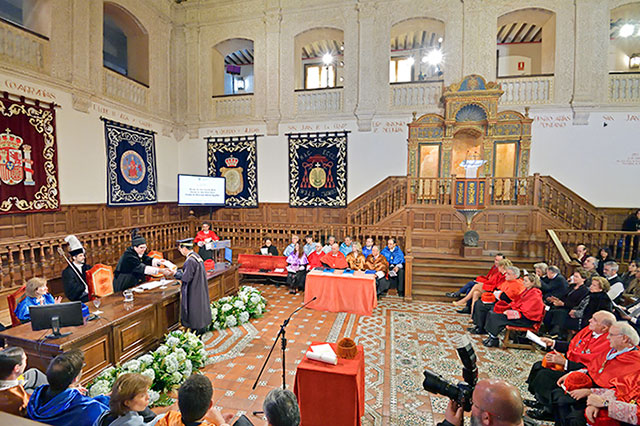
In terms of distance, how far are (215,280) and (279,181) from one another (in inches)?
212

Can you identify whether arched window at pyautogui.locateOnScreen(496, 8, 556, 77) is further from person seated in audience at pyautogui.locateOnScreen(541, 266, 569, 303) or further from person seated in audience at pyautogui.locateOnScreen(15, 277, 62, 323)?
person seated in audience at pyautogui.locateOnScreen(15, 277, 62, 323)

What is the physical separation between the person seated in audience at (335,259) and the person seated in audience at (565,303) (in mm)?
3938

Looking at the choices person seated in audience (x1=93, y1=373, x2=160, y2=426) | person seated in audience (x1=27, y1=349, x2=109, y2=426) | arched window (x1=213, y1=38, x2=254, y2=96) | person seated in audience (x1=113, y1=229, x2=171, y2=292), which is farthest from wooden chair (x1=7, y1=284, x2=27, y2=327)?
arched window (x1=213, y1=38, x2=254, y2=96)

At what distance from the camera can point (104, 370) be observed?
3525 mm

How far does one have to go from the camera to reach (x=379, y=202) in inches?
383

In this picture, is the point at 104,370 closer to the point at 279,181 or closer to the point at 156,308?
the point at 156,308

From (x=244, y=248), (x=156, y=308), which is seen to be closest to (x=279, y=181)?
(x=244, y=248)

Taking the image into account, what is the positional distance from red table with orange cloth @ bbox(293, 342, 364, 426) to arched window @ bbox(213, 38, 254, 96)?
10396 millimetres

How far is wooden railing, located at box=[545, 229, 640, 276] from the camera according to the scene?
6.87m

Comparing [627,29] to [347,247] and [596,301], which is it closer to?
[596,301]

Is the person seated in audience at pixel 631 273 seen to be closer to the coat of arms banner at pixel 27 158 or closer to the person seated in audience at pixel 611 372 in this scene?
the person seated in audience at pixel 611 372

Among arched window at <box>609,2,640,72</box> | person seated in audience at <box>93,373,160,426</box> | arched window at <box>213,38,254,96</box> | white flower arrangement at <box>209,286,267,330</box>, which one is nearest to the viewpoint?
person seated in audience at <box>93,373,160,426</box>

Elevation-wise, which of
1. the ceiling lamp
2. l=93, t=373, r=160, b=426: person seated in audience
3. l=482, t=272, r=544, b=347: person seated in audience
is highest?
the ceiling lamp

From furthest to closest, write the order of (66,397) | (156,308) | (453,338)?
(453,338) < (156,308) < (66,397)
